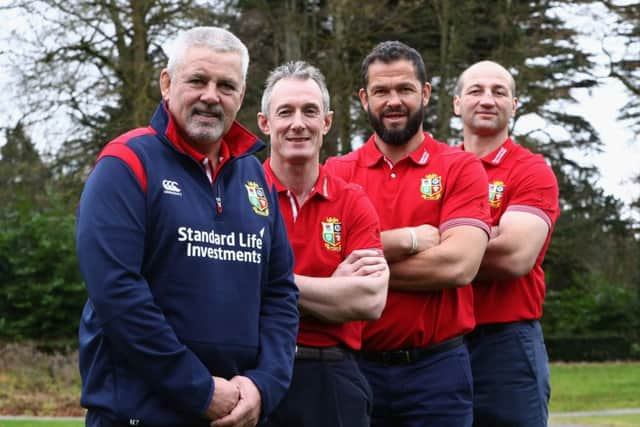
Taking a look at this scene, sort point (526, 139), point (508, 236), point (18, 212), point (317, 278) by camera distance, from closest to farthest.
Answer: point (317, 278)
point (508, 236)
point (18, 212)
point (526, 139)

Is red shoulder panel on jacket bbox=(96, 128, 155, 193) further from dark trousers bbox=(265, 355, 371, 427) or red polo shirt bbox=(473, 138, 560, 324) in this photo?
red polo shirt bbox=(473, 138, 560, 324)

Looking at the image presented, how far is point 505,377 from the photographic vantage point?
5.04 m

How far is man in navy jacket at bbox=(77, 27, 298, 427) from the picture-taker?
10.7ft

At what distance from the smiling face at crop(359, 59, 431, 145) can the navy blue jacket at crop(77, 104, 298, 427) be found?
121 cm

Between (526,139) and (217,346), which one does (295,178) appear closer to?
(217,346)

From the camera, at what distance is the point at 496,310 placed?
5.04 m

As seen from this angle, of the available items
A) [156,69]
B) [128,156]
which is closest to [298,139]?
[128,156]

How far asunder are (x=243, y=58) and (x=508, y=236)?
180cm

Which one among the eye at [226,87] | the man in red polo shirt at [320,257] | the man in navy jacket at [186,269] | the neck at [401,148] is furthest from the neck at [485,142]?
the eye at [226,87]

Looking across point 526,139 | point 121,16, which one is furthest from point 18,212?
point 526,139

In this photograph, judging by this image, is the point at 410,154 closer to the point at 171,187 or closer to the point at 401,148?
the point at 401,148

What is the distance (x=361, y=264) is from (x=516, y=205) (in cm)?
125

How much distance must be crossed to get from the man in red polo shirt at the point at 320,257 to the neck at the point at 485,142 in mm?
1118

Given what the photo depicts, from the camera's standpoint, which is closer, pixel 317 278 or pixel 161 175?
pixel 161 175
